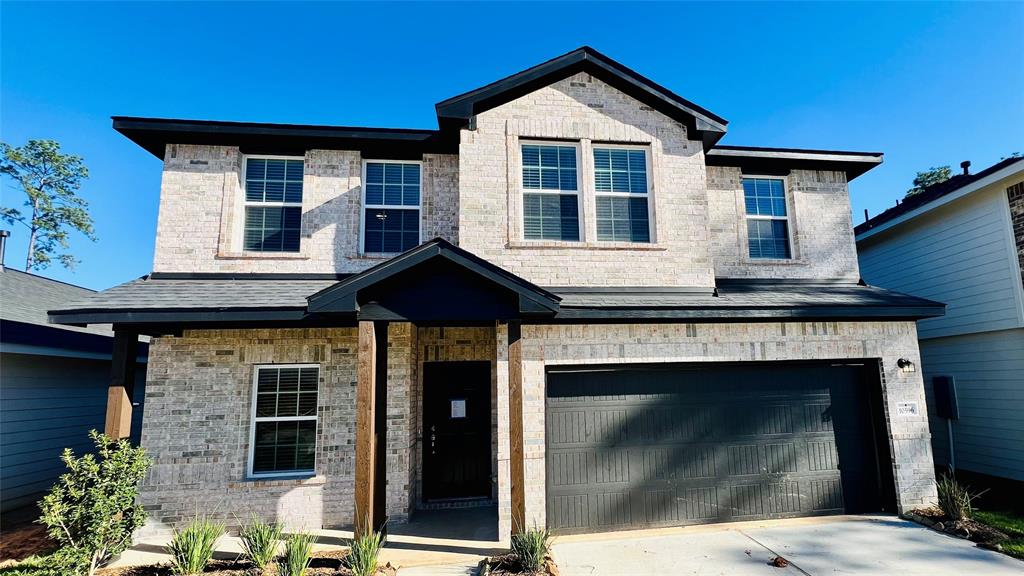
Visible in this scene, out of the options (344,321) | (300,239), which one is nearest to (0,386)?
(300,239)

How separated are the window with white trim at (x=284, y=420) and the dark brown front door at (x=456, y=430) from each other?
1.77 meters

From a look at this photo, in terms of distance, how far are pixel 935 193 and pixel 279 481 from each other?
13.6 m

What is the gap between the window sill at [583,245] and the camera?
7344 mm

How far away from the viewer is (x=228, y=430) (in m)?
6.91

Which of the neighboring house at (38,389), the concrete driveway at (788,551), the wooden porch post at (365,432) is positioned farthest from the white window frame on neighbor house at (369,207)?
the concrete driveway at (788,551)

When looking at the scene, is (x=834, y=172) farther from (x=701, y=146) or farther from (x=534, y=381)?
(x=534, y=381)

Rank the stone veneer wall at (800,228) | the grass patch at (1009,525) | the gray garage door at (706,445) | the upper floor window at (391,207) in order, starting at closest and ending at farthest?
the grass patch at (1009,525) < the gray garage door at (706,445) < the upper floor window at (391,207) < the stone veneer wall at (800,228)

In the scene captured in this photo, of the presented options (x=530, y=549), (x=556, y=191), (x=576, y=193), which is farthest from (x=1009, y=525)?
(x=556, y=191)

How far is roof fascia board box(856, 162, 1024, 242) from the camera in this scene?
8.07m

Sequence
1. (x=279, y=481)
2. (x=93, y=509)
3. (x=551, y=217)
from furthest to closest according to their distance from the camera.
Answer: (x=551, y=217), (x=279, y=481), (x=93, y=509)

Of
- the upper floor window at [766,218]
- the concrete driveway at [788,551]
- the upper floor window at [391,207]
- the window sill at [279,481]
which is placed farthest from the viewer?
the upper floor window at [766,218]

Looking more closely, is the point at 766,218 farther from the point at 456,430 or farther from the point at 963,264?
the point at 456,430

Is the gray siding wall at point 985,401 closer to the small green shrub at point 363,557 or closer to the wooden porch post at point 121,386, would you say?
the small green shrub at point 363,557

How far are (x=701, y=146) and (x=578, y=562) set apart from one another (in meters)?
6.59
